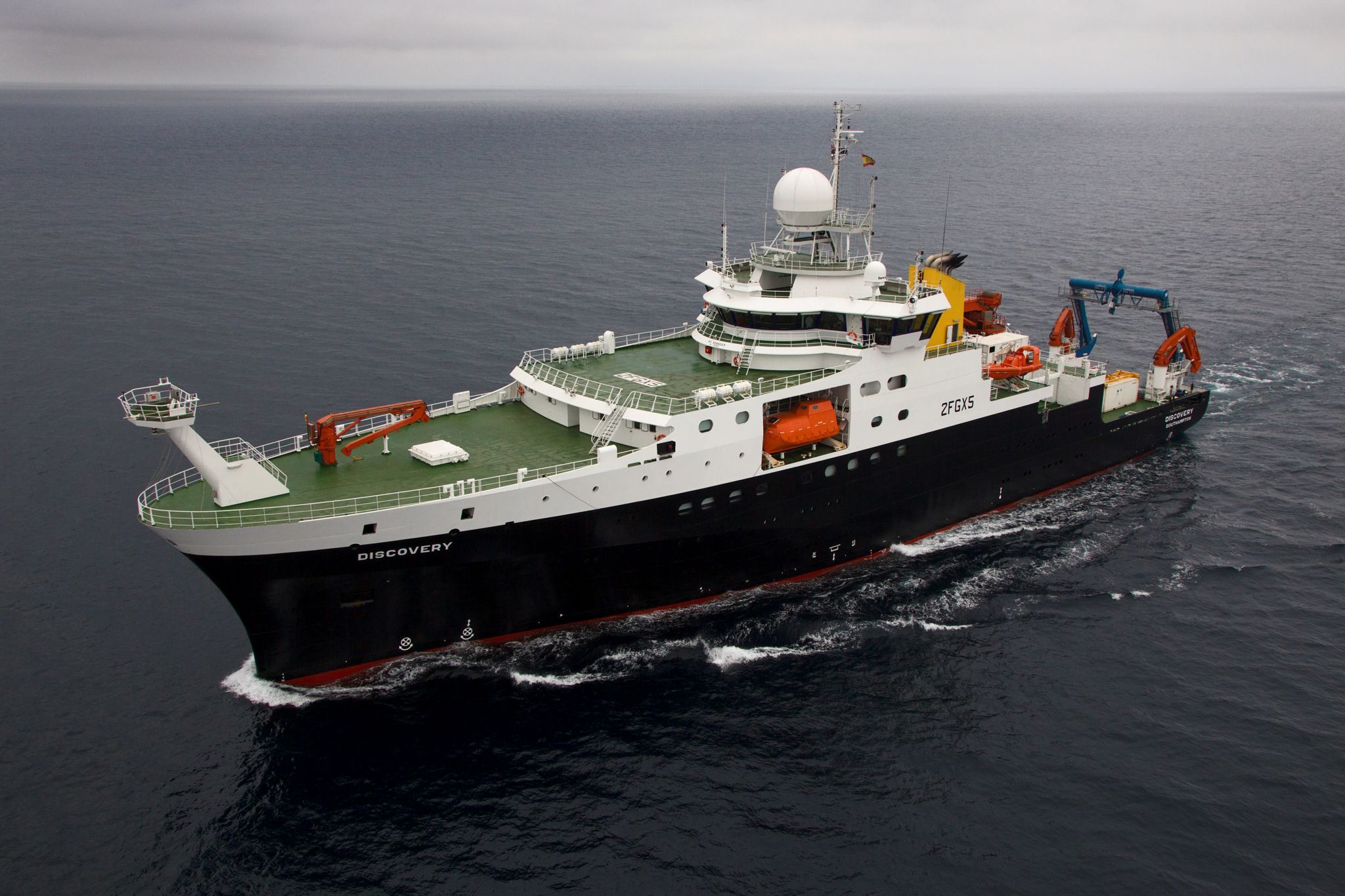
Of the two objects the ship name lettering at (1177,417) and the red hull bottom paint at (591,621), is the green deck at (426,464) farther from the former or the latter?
the ship name lettering at (1177,417)

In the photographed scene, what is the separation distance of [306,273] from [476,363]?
2856 cm

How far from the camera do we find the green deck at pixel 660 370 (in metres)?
37.5

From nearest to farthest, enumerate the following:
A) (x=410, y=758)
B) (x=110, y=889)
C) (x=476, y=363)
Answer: (x=110, y=889) → (x=410, y=758) → (x=476, y=363)

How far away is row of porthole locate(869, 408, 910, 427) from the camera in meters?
38.7

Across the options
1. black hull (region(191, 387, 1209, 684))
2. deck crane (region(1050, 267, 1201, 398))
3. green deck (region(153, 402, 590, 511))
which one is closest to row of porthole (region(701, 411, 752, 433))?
black hull (region(191, 387, 1209, 684))

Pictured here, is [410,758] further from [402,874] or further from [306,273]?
[306,273]

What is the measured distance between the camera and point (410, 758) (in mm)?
28438

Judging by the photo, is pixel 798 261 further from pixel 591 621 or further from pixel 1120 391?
pixel 1120 391

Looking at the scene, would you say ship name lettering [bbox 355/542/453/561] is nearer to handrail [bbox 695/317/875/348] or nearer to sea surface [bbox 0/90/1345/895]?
sea surface [bbox 0/90/1345/895]

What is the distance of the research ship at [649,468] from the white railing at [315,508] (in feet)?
0.28

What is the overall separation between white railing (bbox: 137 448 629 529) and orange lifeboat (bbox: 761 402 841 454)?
27.6 ft

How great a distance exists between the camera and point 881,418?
3894 cm

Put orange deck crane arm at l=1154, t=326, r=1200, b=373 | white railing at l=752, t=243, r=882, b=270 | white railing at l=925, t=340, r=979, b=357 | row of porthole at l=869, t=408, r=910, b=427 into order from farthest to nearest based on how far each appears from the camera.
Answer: orange deck crane arm at l=1154, t=326, r=1200, b=373
white railing at l=925, t=340, r=979, b=357
white railing at l=752, t=243, r=882, b=270
row of porthole at l=869, t=408, r=910, b=427

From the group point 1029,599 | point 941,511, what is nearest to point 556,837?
point 1029,599
